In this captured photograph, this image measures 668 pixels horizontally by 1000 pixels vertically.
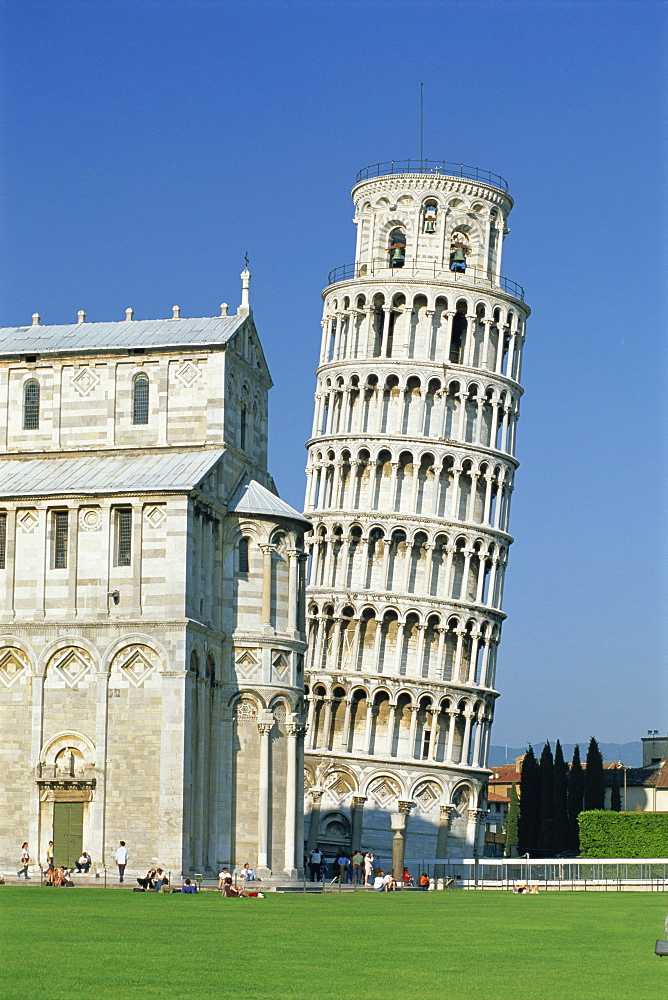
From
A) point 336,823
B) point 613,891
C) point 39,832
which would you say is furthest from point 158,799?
point 336,823

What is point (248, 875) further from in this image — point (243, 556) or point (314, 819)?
point (314, 819)

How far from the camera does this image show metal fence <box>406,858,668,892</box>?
232 feet

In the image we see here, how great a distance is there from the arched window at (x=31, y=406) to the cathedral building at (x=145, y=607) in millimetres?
83

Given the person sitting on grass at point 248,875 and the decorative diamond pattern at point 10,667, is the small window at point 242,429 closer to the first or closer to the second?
the decorative diamond pattern at point 10,667

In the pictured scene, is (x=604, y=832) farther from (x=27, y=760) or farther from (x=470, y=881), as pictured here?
(x=27, y=760)

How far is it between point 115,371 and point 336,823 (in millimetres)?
38071

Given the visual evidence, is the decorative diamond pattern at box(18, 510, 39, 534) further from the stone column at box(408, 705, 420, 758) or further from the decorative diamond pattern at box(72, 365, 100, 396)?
the stone column at box(408, 705, 420, 758)

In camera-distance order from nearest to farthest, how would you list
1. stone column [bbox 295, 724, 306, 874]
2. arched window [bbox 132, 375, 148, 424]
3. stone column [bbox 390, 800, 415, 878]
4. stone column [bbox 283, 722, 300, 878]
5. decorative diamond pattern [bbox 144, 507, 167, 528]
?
decorative diamond pattern [bbox 144, 507, 167, 528]
stone column [bbox 283, 722, 300, 878]
stone column [bbox 295, 724, 306, 874]
arched window [bbox 132, 375, 148, 424]
stone column [bbox 390, 800, 415, 878]

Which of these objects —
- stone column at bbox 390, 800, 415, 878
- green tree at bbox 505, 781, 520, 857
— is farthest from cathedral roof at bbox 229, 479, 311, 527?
green tree at bbox 505, 781, 520, 857

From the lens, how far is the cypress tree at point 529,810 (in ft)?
331

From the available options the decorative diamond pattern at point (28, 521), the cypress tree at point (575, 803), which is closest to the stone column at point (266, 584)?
the decorative diamond pattern at point (28, 521)

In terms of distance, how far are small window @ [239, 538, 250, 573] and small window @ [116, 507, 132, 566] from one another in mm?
5086

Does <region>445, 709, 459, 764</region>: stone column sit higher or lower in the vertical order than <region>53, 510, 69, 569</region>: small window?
lower

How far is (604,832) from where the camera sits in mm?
90625
